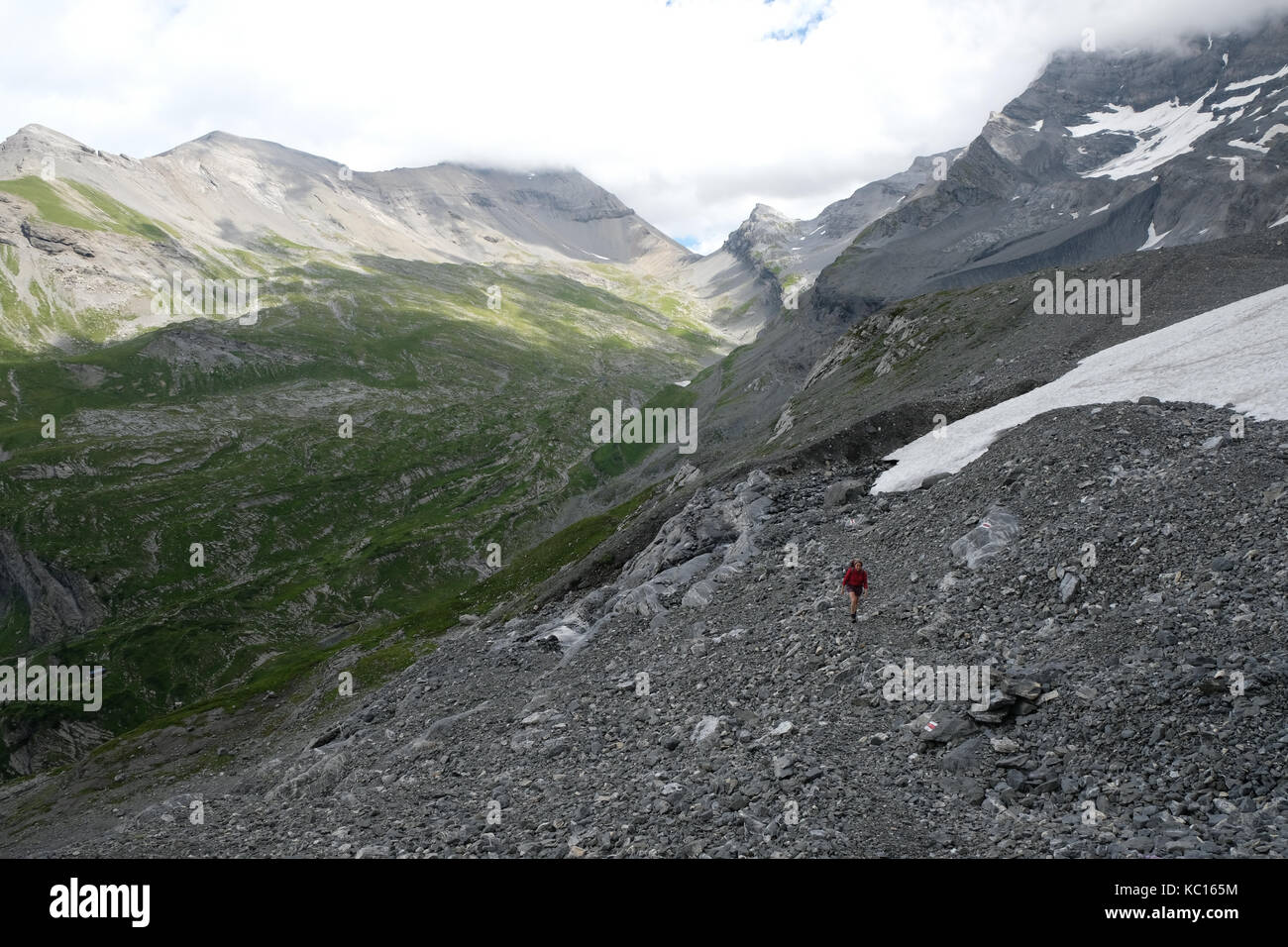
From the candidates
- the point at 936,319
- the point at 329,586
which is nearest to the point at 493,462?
the point at 329,586

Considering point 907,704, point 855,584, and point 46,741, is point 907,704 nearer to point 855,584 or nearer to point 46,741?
point 855,584

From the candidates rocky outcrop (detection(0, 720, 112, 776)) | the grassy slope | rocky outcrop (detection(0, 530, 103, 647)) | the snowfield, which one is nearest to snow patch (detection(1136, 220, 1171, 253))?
the grassy slope

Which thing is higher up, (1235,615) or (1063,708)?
(1235,615)

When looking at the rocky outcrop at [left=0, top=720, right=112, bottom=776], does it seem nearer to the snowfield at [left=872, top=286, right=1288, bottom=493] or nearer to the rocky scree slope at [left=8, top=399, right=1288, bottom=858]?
the rocky scree slope at [left=8, top=399, right=1288, bottom=858]

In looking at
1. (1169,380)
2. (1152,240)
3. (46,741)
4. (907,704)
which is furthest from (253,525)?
(1152,240)

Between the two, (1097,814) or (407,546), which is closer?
(1097,814)

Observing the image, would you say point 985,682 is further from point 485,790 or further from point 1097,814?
point 485,790

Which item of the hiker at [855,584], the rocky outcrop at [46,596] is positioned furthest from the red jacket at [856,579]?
the rocky outcrop at [46,596]
